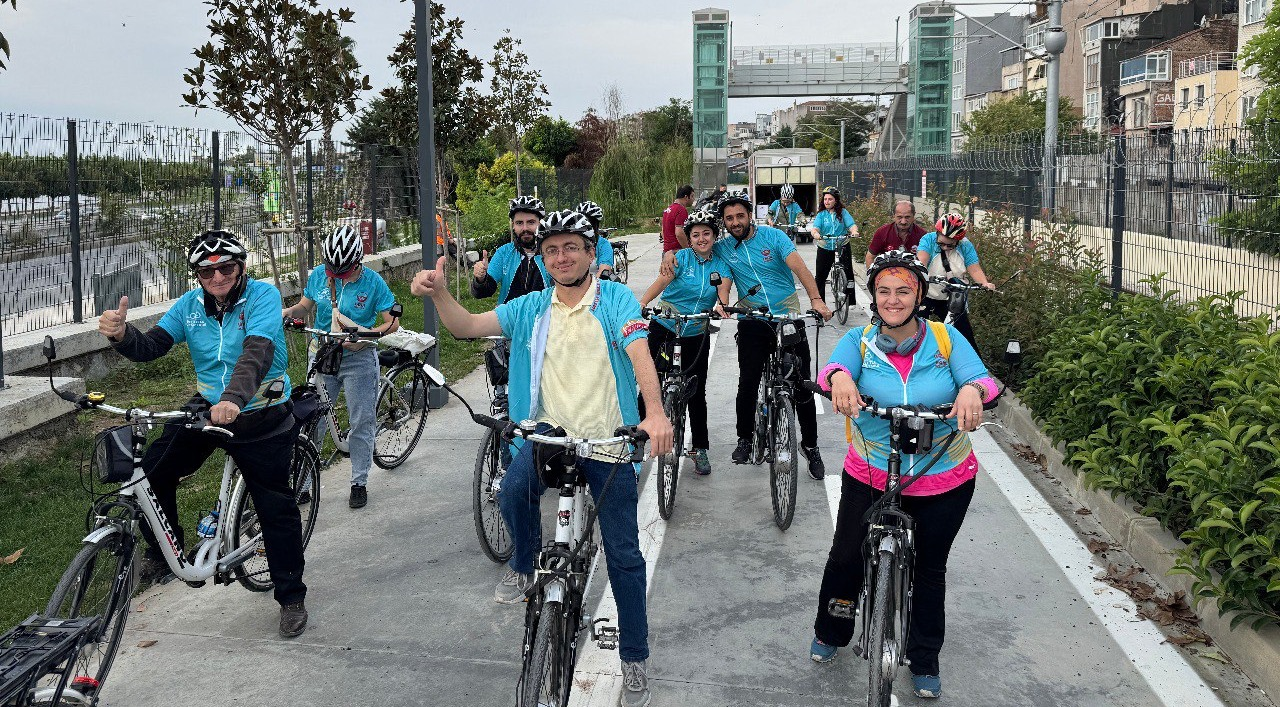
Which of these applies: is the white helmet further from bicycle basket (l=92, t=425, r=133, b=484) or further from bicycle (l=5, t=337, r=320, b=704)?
bicycle basket (l=92, t=425, r=133, b=484)

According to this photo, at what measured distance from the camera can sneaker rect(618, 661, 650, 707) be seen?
4.79m

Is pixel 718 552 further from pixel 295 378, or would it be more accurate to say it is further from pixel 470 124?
pixel 470 124

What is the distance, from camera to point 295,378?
39.1 ft

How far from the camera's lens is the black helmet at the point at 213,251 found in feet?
17.5

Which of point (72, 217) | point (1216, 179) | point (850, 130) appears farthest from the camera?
point (850, 130)

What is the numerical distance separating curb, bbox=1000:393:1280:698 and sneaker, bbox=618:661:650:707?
2475 mm

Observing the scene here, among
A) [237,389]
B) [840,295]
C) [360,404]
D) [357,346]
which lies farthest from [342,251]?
[840,295]

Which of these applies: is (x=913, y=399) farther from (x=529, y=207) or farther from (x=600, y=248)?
(x=600, y=248)

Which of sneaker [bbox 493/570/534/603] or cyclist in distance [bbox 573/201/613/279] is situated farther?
cyclist in distance [bbox 573/201/613/279]

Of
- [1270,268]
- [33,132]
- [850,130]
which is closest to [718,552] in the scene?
[1270,268]

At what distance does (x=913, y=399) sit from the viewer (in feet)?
15.1

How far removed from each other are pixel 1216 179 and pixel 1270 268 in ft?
3.09

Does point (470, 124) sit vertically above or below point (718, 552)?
above

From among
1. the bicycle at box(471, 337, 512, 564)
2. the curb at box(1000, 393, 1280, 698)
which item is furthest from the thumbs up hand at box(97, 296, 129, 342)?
the curb at box(1000, 393, 1280, 698)
